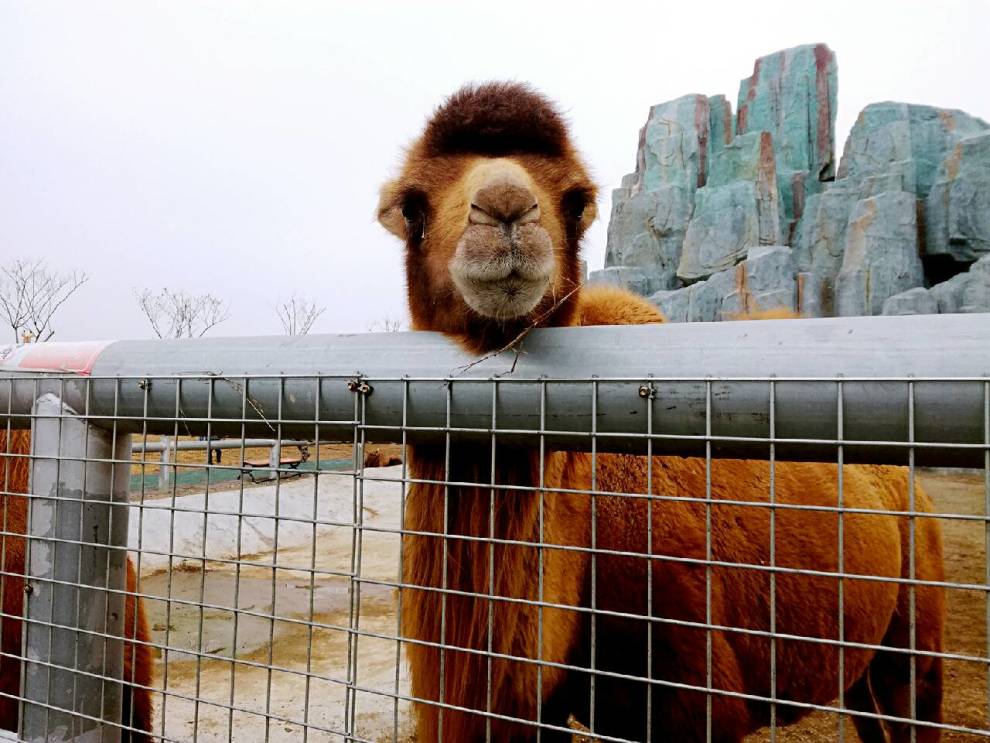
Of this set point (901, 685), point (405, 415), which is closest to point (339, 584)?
point (901, 685)

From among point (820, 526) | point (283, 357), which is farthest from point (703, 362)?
point (820, 526)

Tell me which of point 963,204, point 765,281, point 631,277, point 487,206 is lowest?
point 487,206

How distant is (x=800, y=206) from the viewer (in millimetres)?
38844

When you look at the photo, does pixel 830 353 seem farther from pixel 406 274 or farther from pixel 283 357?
pixel 406 274

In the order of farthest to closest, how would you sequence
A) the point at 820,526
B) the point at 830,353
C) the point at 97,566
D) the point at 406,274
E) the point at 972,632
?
1. the point at 972,632
2. the point at 820,526
3. the point at 406,274
4. the point at 97,566
5. the point at 830,353

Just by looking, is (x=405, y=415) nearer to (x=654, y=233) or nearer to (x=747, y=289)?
(x=747, y=289)

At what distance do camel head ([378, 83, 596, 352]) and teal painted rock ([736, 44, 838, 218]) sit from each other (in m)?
41.0

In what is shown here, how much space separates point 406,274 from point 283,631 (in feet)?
18.0

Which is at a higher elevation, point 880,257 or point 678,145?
point 678,145

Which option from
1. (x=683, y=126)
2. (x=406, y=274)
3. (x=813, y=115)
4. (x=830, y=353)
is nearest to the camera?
(x=830, y=353)

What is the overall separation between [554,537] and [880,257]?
32689 millimetres

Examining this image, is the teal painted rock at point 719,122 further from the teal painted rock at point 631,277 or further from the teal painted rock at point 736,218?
the teal painted rock at point 631,277

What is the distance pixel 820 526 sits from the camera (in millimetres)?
3209

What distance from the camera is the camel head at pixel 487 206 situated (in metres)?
1.93
